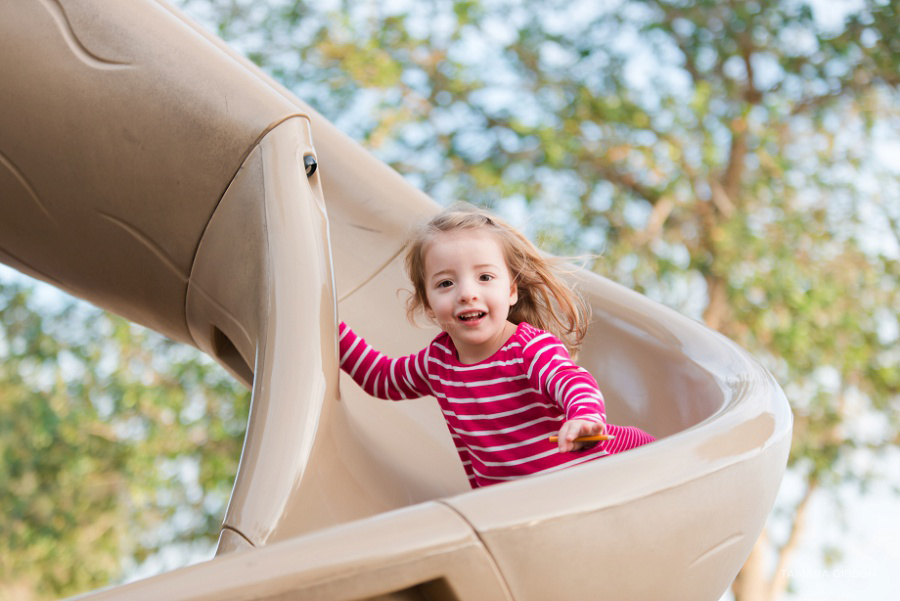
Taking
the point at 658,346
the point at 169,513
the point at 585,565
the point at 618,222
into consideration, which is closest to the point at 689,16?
the point at 618,222

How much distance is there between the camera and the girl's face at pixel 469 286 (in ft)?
4.36

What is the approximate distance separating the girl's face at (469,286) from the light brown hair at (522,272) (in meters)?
0.02

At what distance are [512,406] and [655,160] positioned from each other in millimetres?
3581

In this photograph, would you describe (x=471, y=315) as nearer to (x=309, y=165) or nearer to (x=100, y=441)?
(x=309, y=165)

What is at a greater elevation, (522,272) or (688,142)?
(522,272)

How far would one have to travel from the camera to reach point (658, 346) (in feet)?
5.17

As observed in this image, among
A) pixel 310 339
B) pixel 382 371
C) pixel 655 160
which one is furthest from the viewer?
pixel 655 160

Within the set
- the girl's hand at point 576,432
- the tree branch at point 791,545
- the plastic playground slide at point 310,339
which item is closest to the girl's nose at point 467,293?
the plastic playground slide at point 310,339

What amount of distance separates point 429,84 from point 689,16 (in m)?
1.22

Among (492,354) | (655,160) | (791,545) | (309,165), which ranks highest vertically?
(309,165)

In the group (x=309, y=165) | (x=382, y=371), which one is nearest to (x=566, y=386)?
(x=382, y=371)

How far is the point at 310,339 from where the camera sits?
1.21 m

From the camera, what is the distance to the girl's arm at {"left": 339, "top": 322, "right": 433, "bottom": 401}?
1472 mm

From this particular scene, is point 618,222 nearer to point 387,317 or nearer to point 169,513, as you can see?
point 169,513
